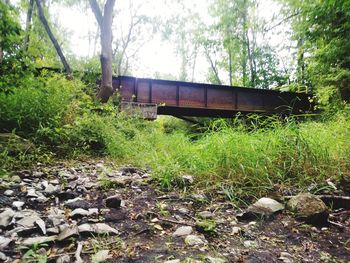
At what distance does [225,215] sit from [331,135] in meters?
2.46

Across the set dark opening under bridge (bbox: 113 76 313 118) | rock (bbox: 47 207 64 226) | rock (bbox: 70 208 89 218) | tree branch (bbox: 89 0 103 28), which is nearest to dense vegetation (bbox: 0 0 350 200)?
rock (bbox: 70 208 89 218)

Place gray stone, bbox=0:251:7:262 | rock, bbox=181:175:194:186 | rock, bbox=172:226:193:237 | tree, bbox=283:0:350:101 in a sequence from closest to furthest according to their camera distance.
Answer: gray stone, bbox=0:251:7:262, rock, bbox=172:226:193:237, rock, bbox=181:175:194:186, tree, bbox=283:0:350:101

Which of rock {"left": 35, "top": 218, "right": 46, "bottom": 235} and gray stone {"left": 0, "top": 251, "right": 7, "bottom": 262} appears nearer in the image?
gray stone {"left": 0, "top": 251, "right": 7, "bottom": 262}

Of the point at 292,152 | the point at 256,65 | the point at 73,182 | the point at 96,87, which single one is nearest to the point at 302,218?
the point at 292,152

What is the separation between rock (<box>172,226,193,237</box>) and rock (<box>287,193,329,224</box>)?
98cm

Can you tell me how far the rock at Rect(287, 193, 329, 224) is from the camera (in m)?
2.05

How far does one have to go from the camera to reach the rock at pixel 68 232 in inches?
64.4

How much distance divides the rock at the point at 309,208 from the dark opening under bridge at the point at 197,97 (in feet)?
38.8

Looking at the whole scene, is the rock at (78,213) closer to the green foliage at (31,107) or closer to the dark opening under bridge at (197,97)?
the green foliage at (31,107)

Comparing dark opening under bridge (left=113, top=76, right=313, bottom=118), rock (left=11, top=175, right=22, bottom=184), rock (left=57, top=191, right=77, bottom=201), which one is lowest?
rock (left=57, top=191, right=77, bottom=201)

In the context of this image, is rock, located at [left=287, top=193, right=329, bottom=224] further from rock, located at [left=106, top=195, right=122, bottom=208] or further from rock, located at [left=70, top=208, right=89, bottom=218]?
rock, located at [left=70, top=208, right=89, bottom=218]

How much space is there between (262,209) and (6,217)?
212 centimetres

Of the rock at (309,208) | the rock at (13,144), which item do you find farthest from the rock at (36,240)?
the rock at (13,144)

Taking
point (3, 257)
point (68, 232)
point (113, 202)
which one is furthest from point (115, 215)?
point (3, 257)
